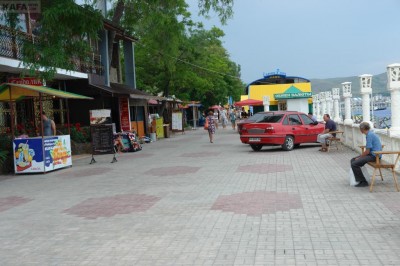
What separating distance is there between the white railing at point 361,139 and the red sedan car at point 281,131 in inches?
49.7

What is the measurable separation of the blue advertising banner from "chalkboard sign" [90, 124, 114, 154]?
10.4ft

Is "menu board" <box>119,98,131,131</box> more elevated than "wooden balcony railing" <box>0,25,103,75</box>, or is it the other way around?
"wooden balcony railing" <box>0,25,103,75</box>

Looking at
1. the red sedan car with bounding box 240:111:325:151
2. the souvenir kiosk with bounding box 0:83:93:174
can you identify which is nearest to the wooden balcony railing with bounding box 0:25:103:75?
the souvenir kiosk with bounding box 0:83:93:174

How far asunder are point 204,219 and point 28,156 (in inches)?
344

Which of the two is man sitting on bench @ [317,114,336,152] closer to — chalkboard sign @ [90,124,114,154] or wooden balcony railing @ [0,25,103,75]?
chalkboard sign @ [90,124,114,154]

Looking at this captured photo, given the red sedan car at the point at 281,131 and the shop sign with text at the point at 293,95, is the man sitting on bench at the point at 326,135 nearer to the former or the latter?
the red sedan car at the point at 281,131

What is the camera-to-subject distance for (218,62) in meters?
47.4

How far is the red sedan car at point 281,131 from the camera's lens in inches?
687

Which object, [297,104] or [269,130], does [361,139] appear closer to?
[269,130]

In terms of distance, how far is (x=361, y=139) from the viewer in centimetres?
1536

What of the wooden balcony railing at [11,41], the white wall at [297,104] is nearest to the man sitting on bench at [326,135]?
the wooden balcony railing at [11,41]

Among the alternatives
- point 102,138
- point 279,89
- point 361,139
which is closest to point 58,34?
point 102,138

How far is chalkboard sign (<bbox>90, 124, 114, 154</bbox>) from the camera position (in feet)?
55.3

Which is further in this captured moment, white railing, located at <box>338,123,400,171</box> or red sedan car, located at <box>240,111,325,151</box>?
red sedan car, located at <box>240,111,325,151</box>
